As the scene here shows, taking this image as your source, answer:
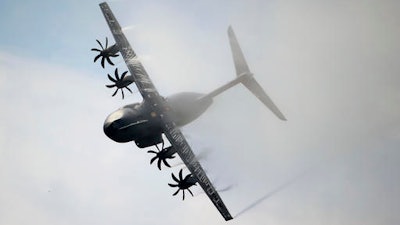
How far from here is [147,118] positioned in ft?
180

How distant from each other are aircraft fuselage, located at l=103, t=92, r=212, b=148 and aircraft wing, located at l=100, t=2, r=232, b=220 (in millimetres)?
806

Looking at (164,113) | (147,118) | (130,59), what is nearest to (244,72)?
(164,113)

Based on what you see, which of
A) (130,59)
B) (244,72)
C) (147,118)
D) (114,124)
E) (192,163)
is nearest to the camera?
(114,124)

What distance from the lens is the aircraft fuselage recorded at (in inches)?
2092

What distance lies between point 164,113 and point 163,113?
13cm

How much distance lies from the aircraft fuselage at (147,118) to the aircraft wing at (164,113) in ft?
2.64

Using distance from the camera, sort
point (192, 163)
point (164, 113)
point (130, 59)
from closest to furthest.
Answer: point (164, 113) → point (192, 163) → point (130, 59)

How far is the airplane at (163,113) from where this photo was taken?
54.1 metres

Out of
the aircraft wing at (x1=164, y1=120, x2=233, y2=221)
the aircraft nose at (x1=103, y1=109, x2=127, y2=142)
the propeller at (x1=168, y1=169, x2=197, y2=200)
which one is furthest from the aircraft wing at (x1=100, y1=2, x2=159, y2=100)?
the propeller at (x1=168, y1=169, x2=197, y2=200)

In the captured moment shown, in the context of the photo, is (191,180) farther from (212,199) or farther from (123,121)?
(123,121)

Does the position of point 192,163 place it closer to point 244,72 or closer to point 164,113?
point 164,113

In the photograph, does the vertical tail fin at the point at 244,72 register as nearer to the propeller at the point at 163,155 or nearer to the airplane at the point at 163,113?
the airplane at the point at 163,113

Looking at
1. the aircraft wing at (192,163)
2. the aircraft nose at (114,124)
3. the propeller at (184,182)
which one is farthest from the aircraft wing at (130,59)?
the propeller at (184,182)

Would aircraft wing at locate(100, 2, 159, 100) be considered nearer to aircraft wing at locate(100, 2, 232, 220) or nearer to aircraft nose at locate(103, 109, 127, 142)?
aircraft wing at locate(100, 2, 232, 220)
